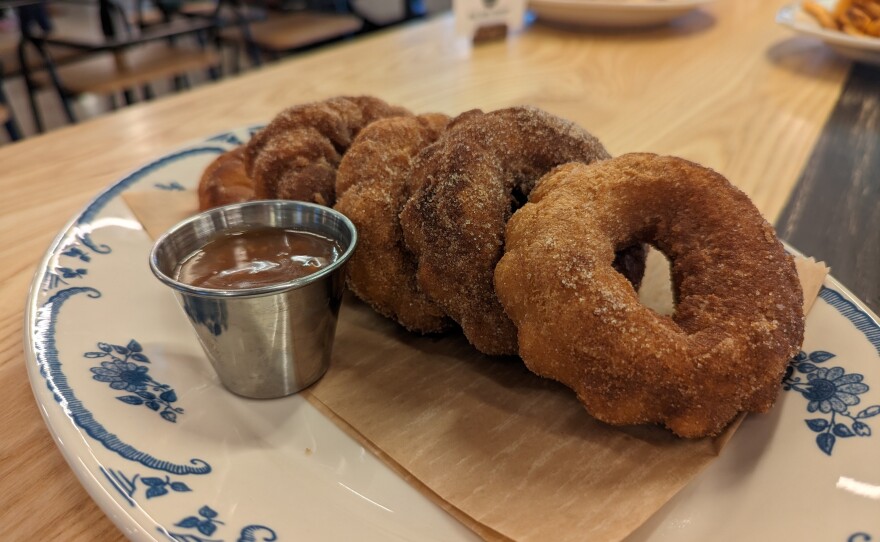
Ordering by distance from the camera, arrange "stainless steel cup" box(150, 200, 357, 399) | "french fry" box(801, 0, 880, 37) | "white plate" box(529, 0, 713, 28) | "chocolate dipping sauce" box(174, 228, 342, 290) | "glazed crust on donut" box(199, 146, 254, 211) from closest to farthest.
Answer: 1. "stainless steel cup" box(150, 200, 357, 399)
2. "chocolate dipping sauce" box(174, 228, 342, 290)
3. "glazed crust on donut" box(199, 146, 254, 211)
4. "french fry" box(801, 0, 880, 37)
5. "white plate" box(529, 0, 713, 28)

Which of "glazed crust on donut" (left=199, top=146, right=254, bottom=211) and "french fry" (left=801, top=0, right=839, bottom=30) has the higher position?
"french fry" (left=801, top=0, right=839, bottom=30)

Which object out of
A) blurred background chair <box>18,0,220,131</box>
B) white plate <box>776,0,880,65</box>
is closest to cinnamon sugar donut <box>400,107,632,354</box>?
white plate <box>776,0,880,65</box>

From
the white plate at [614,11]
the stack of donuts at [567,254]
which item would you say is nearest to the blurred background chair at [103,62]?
the white plate at [614,11]

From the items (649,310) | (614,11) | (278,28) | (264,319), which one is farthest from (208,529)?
(278,28)

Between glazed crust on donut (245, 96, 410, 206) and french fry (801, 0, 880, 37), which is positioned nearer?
glazed crust on donut (245, 96, 410, 206)

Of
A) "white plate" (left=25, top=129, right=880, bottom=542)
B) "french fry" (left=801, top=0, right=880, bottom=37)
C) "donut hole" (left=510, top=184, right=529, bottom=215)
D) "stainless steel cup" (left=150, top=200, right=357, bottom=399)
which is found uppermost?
"french fry" (left=801, top=0, right=880, bottom=37)

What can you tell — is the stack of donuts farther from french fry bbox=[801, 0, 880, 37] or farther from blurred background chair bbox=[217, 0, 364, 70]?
blurred background chair bbox=[217, 0, 364, 70]

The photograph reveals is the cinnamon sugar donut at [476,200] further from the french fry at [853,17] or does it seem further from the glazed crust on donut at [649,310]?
the french fry at [853,17]
